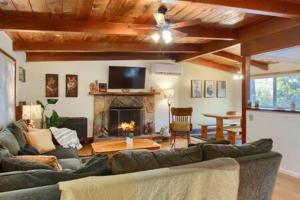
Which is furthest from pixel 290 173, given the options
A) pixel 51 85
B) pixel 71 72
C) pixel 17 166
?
pixel 51 85

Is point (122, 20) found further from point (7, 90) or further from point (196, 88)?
point (196, 88)

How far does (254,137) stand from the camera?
14.9 ft

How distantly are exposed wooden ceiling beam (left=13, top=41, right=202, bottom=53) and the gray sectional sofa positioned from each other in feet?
13.5

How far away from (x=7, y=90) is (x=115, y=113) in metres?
3.09

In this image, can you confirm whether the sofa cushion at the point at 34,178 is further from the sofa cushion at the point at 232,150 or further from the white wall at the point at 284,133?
the white wall at the point at 284,133

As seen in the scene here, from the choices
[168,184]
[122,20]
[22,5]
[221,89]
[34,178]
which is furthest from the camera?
[221,89]

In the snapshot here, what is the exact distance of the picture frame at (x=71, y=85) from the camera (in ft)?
21.6

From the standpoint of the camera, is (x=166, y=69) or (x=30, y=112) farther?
(x=166, y=69)

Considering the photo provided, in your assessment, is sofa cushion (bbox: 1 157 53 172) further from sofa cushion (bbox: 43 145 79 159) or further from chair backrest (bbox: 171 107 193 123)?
chair backrest (bbox: 171 107 193 123)

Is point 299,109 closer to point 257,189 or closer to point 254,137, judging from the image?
point 254,137

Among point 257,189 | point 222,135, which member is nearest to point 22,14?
point 257,189

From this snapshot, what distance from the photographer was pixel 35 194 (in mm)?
1359

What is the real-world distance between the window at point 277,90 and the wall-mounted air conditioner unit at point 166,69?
225 centimetres

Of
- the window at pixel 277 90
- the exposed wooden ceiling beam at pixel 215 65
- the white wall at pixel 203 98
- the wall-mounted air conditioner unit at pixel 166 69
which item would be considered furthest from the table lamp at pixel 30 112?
the window at pixel 277 90
